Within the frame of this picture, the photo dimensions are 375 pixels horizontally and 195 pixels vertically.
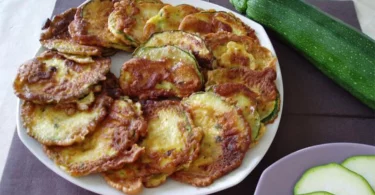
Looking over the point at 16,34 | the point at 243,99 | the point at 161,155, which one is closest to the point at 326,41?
the point at 243,99

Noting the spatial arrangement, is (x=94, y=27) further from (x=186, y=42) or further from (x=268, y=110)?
(x=268, y=110)

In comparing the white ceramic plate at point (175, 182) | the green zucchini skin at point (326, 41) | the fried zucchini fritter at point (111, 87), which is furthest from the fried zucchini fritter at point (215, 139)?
the green zucchini skin at point (326, 41)

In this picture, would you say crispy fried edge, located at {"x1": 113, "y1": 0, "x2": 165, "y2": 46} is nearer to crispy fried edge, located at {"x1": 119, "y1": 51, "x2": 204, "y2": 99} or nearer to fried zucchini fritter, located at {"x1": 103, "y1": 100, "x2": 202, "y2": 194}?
crispy fried edge, located at {"x1": 119, "y1": 51, "x2": 204, "y2": 99}

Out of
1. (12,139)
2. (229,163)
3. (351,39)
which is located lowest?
(12,139)

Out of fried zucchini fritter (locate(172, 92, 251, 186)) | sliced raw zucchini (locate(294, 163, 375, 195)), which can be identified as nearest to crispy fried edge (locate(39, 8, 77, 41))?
fried zucchini fritter (locate(172, 92, 251, 186))

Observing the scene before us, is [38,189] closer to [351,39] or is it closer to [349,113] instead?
[349,113]

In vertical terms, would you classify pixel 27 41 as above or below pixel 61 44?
below

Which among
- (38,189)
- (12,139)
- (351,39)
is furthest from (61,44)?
(351,39)
